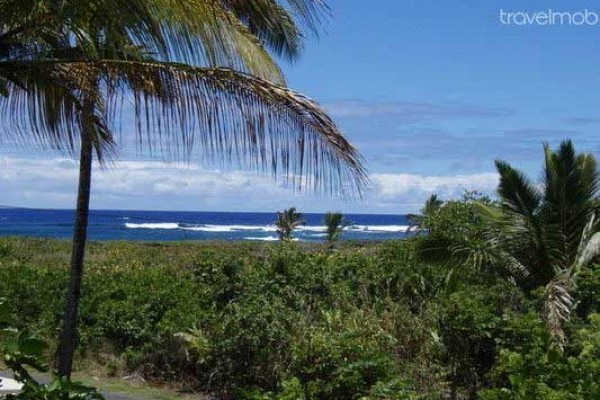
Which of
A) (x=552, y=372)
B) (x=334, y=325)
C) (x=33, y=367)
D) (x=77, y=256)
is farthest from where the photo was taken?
(x=334, y=325)

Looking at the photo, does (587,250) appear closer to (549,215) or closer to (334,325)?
(549,215)

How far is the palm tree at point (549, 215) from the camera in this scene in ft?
46.5

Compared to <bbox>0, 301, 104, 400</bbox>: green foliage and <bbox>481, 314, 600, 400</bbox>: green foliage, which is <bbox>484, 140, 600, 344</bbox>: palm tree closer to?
<bbox>481, 314, 600, 400</bbox>: green foliage

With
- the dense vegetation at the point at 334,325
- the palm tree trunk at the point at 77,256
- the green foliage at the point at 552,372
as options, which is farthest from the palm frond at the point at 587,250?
the palm tree trunk at the point at 77,256

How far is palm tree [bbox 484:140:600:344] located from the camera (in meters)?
14.2

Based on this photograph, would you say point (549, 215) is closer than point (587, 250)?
No

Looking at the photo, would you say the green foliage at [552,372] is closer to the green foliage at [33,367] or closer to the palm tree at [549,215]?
the green foliage at [33,367]

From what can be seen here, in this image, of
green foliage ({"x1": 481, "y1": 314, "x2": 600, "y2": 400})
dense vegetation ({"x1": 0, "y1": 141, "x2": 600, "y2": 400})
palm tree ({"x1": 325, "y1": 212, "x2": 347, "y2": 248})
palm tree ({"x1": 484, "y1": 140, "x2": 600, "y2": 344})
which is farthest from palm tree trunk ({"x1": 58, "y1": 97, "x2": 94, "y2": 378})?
palm tree ({"x1": 325, "y1": 212, "x2": 347, "y2": 248})

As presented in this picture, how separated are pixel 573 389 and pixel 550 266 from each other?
25.5 feet

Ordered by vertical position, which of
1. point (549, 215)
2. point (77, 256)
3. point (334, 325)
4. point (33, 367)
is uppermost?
point (549, 215)

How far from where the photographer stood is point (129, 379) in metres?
13.7

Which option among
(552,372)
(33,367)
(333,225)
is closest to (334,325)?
(552,372)

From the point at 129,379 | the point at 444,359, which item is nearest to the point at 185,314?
the point at 129,379

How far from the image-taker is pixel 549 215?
47.2 feet
